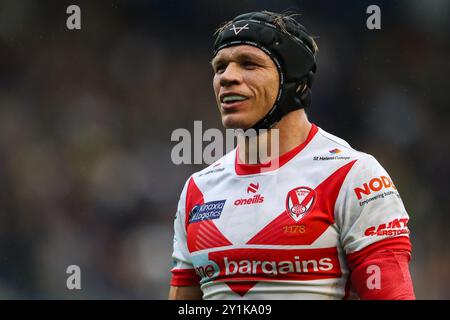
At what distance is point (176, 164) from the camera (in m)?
10.2

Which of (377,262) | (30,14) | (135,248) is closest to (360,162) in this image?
(377,262)

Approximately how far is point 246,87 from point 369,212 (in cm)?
91

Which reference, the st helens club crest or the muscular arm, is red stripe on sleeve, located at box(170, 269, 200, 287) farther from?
the st helens club crest

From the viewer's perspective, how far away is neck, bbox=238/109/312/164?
4.16 meters

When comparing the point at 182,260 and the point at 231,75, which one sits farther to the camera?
the point at 182,260

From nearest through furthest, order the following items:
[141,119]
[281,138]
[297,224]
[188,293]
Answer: [297,224] < [281,138] < [188,293] < [141,119]

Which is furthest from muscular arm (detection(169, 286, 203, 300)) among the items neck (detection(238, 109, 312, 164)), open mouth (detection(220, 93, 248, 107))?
open mouth (detection(220, 93, 248, 107))

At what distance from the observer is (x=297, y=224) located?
3.82m

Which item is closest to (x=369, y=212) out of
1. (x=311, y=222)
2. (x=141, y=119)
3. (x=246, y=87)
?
(x=311, y=222)

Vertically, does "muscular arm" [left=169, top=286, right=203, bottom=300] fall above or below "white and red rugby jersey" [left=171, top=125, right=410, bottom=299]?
below

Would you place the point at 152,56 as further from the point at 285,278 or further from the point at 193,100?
the point at 285,278

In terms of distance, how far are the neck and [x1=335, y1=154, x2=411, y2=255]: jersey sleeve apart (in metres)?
0.44

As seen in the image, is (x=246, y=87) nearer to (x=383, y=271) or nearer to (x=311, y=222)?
(x=311, y=222)

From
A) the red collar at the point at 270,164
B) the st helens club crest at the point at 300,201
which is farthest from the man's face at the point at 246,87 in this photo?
the st helens club crest at the point at 300,201
